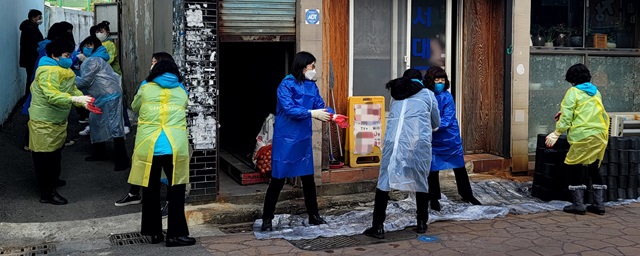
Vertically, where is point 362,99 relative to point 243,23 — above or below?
below

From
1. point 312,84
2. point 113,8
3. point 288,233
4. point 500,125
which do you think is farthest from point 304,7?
point 113,8

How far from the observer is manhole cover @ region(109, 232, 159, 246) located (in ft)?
21.4

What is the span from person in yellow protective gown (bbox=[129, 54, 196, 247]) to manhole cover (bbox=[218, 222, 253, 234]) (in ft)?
2.35

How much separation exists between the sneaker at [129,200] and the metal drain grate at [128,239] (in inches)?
32.6

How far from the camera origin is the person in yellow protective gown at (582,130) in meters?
7.54

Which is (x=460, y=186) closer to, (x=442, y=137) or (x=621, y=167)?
(x=442, y=137)

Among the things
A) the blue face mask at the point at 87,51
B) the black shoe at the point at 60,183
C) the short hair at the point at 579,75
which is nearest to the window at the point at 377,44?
the short hair at the point at 579,75

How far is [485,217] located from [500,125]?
2.42 m

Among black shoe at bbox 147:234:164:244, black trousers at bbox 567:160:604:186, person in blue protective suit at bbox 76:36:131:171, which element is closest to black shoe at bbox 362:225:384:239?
black shoe at bbox 147:234:164:244

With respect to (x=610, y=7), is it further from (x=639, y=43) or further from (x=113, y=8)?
(x=113, y=8)

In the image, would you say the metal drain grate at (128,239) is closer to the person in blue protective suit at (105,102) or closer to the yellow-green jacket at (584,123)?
the person in blue protective suit at (105,102)

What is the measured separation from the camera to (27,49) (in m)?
11.9

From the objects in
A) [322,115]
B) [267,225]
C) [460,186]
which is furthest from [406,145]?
[460,186]

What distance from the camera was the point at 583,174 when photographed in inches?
306
